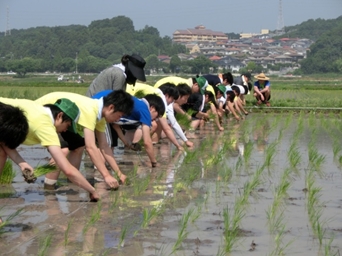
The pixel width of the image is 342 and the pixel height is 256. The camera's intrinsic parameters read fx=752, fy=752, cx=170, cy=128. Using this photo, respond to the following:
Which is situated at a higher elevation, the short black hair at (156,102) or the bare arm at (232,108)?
the short black hair at (156,102)

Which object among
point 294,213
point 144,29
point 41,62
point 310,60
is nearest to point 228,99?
point 294,213

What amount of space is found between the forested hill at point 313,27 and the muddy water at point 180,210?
151m

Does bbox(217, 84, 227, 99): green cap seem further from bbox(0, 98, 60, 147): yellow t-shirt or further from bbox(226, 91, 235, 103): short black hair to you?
bbox(0, 98, 60, 147): yellow t-shirt

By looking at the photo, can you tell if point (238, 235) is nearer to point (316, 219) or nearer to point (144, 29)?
point (316, 219)

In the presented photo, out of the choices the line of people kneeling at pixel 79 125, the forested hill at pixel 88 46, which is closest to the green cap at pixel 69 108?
the line of people kneeling at pixel 79 125

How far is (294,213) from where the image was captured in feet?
17.7

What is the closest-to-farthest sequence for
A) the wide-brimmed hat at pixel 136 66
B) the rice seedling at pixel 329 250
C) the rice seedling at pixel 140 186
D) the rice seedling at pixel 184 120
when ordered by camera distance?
1. the rice seedling at pixel 329 250
2. the rice seedling at pixel 140 186
3. the wide-brimmed hat at pixel 136 66
4. the rice seedling at pixel 184 120

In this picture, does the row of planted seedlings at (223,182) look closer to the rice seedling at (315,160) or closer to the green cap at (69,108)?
the rice seedling at (315,160)

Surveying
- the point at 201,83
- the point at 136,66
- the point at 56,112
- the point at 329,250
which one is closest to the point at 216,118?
the point at 201,83

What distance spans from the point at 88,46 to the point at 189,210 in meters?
88.0

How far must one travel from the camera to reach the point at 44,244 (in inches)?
158

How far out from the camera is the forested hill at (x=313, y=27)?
6258 inches

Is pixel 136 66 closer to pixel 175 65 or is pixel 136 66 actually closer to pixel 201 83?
pixel 201 83

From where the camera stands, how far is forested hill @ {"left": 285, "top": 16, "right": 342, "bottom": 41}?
159 metres
